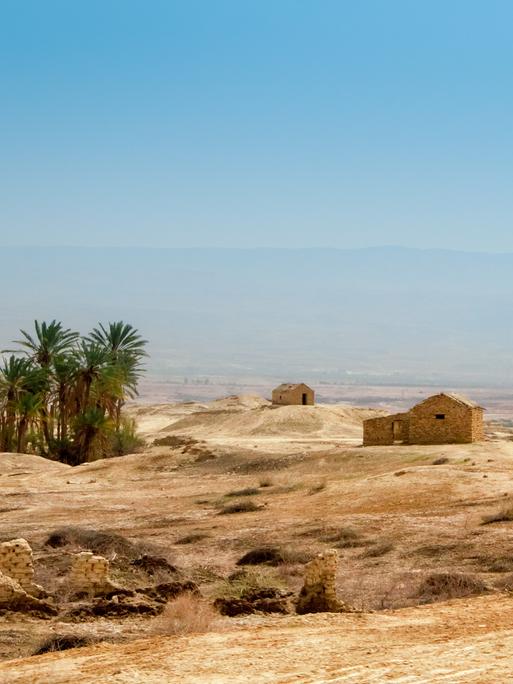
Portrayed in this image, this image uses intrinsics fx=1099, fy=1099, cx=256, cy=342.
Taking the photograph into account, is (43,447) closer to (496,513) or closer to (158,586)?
(496,513)

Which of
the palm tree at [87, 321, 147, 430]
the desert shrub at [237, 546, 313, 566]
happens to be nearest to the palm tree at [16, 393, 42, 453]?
the palm tree at [87, 321, 147, 430]

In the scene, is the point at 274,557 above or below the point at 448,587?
below

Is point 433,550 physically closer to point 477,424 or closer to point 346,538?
point 346,538

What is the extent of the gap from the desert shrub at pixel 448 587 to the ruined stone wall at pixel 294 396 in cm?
5824

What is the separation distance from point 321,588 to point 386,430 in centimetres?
3122

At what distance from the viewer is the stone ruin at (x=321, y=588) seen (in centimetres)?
1841

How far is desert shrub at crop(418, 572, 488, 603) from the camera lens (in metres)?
19.8

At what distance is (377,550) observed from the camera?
25.3 meters

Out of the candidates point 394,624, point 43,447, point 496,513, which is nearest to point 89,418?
point 43,447

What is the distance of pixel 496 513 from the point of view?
96.4 feet

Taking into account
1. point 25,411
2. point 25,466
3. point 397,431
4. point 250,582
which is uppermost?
point 25,411

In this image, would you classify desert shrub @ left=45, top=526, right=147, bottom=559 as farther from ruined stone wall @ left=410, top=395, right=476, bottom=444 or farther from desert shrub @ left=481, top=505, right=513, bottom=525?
ruined stone wall @ left=410, top=395, right=476, bottom=444

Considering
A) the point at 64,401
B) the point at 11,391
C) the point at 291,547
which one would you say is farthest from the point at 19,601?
the point at 64,401

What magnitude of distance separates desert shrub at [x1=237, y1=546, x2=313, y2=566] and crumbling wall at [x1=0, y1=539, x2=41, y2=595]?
6321 mm
